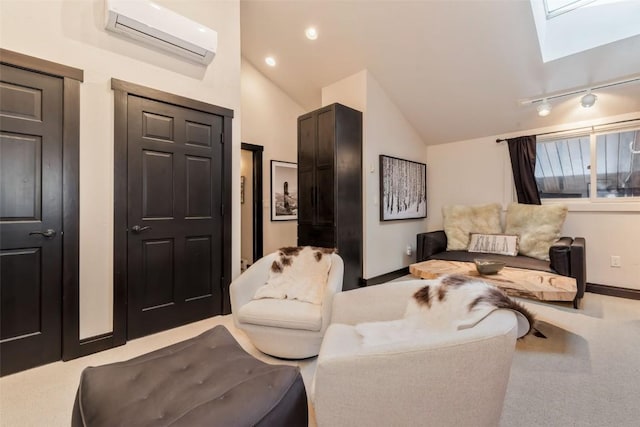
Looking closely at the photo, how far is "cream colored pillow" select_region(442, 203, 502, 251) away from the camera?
4039 millimetres

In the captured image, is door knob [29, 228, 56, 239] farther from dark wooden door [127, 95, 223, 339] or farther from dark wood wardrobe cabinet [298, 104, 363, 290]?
dark wood wardrobe cabinet [298, 104, 363, 290]

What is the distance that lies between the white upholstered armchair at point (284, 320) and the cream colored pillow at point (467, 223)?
2.77 m

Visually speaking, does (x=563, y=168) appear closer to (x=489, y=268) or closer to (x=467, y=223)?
(x=467, y=223)

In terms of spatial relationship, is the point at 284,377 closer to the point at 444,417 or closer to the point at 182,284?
the point at 444,417

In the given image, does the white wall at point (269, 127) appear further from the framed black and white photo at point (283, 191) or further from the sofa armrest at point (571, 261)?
the sofa armrest at point (571, 261)

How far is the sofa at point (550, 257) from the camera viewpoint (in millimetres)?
2840

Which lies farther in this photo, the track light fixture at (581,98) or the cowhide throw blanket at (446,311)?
the track light fixture at (581,98)

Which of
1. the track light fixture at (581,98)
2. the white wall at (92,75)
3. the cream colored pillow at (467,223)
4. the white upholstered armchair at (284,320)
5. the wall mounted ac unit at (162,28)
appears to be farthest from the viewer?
the cream colored pillow at (467,223)

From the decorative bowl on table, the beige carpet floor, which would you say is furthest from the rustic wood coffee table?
the beige carpet floor

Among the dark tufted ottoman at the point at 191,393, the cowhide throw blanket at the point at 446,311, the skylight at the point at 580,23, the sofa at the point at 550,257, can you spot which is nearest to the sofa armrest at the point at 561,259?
the sofa at the point at 550,257

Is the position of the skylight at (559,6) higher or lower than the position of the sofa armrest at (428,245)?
higher

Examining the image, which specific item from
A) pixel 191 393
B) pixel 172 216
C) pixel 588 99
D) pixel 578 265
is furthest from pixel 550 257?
pixel 172 216

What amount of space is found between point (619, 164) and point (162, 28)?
5034mm

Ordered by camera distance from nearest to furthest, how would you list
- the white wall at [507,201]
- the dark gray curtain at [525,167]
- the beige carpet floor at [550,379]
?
1. the beige carpet floor at [550,379]
2. the white wall at [507,201]
3. the dark gray curtain at [525,167]
